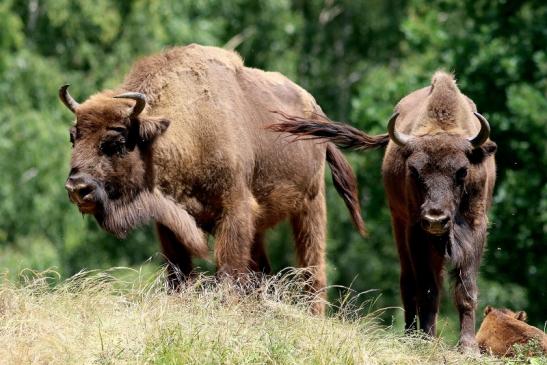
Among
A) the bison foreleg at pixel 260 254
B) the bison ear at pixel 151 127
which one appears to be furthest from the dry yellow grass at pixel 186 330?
the bison foreleg at pixel 260 254

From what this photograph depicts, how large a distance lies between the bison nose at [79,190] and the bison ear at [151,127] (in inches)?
25.2

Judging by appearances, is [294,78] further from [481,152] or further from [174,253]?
[481,152]

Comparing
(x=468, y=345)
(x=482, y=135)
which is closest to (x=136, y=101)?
(x=482, y=135)

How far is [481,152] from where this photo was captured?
416 inches

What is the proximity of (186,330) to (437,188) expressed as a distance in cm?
257

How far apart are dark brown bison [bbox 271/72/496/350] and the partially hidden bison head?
1.23 metres

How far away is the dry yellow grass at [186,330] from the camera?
8453 millimetres

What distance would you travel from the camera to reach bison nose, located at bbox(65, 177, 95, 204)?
10.3m

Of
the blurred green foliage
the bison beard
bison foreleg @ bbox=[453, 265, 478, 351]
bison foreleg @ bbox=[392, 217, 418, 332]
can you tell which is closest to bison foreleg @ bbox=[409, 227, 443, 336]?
bison foreleg @ bbox=[453, 265, 478, 351]

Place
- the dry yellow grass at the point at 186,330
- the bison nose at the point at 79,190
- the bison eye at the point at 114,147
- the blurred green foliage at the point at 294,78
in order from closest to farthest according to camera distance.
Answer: the dry yellow grass at the point at 186,330
the bison nose at the point at 79,190
the bison eye at the point at 114,147
the blurred green foliage at the point at 294,78

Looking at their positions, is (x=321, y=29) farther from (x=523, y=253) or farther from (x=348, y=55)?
(x=523, y=253)

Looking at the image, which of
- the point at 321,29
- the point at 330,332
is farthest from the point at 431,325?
the point at 321,29

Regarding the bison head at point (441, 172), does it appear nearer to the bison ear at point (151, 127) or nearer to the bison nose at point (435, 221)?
Answer: the bison nose at point (435, 221)

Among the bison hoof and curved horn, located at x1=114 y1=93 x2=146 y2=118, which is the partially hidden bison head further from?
the bison hoof
